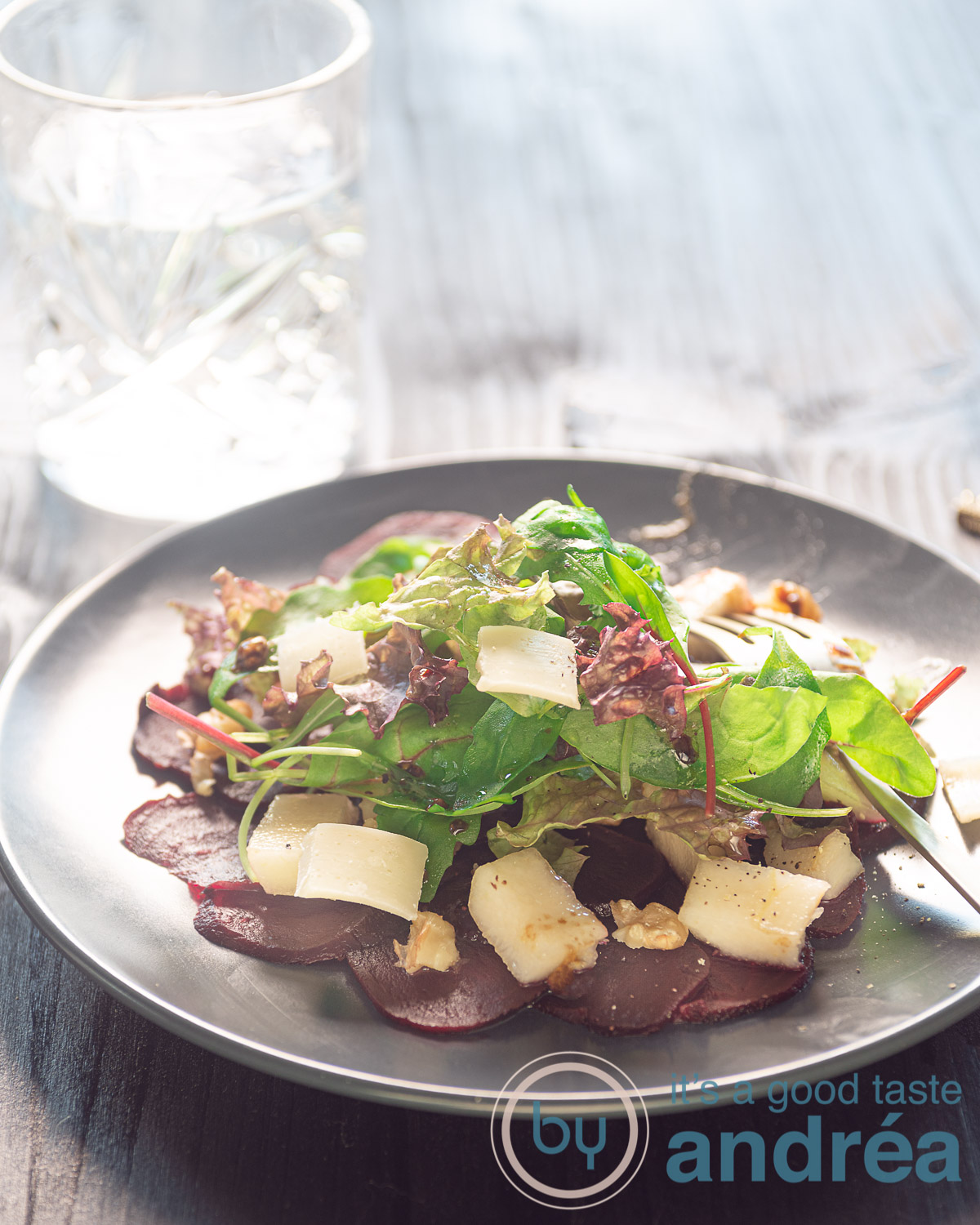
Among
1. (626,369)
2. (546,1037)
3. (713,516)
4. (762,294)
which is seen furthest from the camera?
(762,294)

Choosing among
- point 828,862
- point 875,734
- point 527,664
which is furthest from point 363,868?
point 875,734

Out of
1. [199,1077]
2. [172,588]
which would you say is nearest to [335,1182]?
[199,1077]

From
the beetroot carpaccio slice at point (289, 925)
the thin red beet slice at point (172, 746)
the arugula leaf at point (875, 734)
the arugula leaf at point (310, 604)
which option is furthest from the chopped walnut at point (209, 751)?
the arugula leaf at point (875, 734)

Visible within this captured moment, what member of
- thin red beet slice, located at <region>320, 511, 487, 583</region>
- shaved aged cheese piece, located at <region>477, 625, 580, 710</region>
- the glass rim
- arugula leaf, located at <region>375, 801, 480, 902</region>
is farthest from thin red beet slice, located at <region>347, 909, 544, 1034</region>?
the glass rim

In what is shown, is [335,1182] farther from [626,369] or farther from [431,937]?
[626,369]

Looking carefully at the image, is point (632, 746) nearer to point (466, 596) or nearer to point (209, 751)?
point (466, 596)

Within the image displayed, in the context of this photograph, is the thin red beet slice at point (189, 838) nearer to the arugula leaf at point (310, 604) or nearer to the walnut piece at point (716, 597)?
the arugula leaf at point (310, 604)
